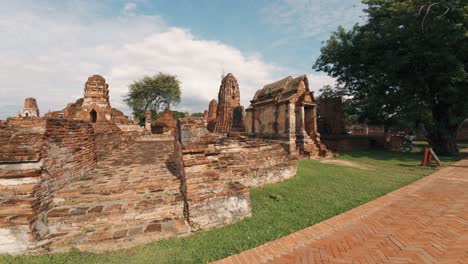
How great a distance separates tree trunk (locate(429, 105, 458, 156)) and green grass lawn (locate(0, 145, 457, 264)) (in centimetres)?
981

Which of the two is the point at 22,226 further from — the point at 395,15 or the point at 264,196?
the point at 395,15

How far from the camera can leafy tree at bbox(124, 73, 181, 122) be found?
3984cm

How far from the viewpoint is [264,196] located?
520cm

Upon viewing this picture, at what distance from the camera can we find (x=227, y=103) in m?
13.6

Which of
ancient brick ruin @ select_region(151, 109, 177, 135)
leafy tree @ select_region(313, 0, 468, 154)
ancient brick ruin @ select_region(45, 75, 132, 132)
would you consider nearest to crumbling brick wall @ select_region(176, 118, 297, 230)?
leafy tree @ select_region(313, 0, 468, 154)

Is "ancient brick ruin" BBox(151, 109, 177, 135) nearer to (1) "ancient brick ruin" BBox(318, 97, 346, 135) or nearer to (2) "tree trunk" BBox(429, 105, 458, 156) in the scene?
(1) "ancient brick ruin" BBox(318, 97, 346, 135)

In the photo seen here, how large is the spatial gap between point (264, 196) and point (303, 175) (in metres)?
2.89

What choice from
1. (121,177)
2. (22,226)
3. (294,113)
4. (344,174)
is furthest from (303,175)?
(22,226)

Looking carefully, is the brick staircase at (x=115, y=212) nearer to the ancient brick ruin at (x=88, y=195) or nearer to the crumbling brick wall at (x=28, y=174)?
the ancient brick ruin at (x=88, y=195)

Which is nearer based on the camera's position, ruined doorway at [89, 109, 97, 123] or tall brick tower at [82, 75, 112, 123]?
tall brick tower at [82, 75, 112, 123]

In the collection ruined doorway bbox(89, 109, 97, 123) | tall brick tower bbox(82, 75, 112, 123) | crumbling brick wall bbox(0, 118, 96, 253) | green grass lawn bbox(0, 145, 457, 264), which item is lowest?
green grass lawn bbox(0, 145, 457, 264)

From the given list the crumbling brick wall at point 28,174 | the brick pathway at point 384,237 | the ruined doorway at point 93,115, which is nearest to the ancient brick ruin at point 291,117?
the brick pathway at point 384,237

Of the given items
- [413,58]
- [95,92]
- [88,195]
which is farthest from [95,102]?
[413,58]

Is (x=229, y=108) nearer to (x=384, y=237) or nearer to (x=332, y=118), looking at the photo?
(x=332, y=118)
